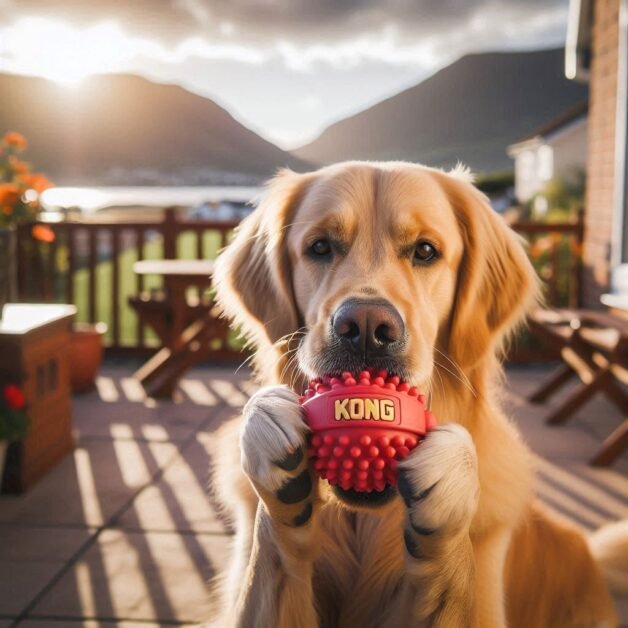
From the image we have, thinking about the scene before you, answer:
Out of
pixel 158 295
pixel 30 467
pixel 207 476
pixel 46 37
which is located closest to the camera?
pixel 30 467

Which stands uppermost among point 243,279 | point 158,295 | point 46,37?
point 46,37

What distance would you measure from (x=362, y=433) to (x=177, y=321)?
17.0ft

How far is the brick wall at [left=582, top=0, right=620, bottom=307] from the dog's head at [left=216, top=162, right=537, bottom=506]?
4757 mm

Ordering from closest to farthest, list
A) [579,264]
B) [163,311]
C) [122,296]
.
→ [163,311], [579,264], [122,296]

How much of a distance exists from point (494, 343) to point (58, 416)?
9.86 ft

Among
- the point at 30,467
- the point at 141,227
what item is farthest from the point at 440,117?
the point at 30,467

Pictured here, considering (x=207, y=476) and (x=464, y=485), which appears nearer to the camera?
(x=464, y=485)

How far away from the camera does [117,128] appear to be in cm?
2719

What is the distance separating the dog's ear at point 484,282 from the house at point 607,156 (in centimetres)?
437

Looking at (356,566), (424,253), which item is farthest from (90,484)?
(424,253)

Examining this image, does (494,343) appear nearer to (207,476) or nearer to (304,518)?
(304,518)

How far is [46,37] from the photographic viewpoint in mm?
9977

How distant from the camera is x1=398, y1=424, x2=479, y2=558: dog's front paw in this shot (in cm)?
130

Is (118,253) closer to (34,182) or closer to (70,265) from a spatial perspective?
(70,265)
